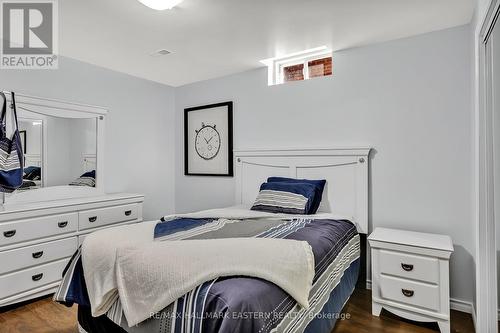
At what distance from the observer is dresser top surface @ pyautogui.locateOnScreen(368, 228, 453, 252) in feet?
6.86

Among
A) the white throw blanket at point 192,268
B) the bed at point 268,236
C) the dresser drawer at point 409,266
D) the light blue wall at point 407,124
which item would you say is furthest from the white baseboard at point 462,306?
the white throw blanket at point 192,268

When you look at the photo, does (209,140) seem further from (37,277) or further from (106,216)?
(37,277)

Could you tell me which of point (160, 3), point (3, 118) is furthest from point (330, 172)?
point (3, 118)

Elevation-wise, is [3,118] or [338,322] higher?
[3,118]

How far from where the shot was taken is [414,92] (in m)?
2.55

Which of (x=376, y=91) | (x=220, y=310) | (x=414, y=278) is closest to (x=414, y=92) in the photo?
(x=376, y=91)

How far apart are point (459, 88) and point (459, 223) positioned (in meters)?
1.11

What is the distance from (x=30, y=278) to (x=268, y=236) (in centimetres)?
215

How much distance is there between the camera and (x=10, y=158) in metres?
2.59

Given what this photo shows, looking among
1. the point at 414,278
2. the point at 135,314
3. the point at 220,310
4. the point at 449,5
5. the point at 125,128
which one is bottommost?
the point at 414,278

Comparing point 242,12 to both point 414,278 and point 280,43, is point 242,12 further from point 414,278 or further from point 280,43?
point 414,278

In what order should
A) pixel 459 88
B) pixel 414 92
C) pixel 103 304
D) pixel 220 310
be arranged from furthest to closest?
pixel 414 92 → pixel 459 88 → pixel 103 304 → pixel 220 310

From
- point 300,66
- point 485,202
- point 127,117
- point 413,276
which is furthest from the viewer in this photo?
point 127,117

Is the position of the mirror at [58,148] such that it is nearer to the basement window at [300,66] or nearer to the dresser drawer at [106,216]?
the dresser drawer at [106,216]
